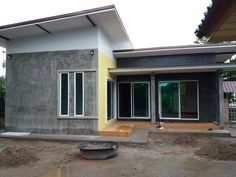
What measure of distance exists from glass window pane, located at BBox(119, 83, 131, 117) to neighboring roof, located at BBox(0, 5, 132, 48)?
3730mm

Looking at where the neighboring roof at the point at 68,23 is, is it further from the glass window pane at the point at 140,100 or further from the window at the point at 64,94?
the glass window pane at the point at 140,100

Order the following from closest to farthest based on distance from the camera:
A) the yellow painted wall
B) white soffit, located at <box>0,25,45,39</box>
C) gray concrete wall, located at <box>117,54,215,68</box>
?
white soffit, located at <box>0,25,45,39</box> < the yellow painted wall < gray concrete wall, located at <box>117,54,215,68</box>

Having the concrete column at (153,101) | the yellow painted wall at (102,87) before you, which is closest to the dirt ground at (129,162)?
the yellow painted wall at (102,87)

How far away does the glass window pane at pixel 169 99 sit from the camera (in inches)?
527

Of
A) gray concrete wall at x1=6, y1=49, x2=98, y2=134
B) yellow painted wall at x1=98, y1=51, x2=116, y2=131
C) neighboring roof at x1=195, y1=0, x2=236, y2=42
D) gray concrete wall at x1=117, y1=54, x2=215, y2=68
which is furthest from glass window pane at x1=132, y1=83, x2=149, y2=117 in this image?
neighboring roof at x1=195, y1=0, x2=236, y2=42

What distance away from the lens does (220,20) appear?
109 inches

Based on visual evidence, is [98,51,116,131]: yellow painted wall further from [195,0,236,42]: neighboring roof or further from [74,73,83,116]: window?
[195,0,236,42]: neighboring roof

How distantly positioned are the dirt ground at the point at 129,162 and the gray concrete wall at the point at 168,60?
534 cm

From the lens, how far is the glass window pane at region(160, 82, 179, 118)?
1338 cm

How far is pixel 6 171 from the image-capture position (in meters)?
6.19

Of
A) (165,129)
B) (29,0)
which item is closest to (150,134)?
(165,129)

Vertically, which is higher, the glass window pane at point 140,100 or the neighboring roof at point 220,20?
the neighboring roof at point 220,20

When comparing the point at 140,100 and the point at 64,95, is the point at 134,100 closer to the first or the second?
the point at 140,100

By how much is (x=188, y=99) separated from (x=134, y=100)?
2881 millimetres
